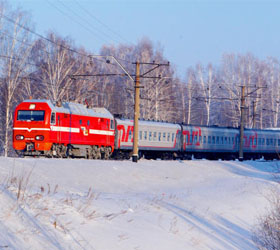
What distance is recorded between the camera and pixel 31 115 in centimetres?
2794

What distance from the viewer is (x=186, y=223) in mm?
14219

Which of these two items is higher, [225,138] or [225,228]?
[225,138]

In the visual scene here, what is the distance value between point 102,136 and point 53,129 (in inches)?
221

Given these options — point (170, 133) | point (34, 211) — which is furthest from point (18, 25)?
point (34, 211)

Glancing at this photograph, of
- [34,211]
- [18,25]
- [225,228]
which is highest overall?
[18,25]

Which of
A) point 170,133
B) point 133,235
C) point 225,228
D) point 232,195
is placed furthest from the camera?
point 170,133

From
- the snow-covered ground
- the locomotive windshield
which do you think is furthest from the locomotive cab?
the snow-covered ground

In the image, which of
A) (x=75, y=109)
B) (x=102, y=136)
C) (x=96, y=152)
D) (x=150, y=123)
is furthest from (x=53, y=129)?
(x=150, y=123)

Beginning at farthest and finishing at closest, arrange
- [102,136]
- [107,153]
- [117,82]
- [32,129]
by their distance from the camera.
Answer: [117,82]
[107,153]
[102,136]
[32,129]

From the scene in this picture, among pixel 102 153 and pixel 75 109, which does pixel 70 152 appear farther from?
pixel 102 153

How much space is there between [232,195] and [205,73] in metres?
60.6

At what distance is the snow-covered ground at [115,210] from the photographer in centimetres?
995

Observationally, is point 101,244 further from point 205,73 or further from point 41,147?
point 205,73

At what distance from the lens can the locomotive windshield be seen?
27.6 meters
